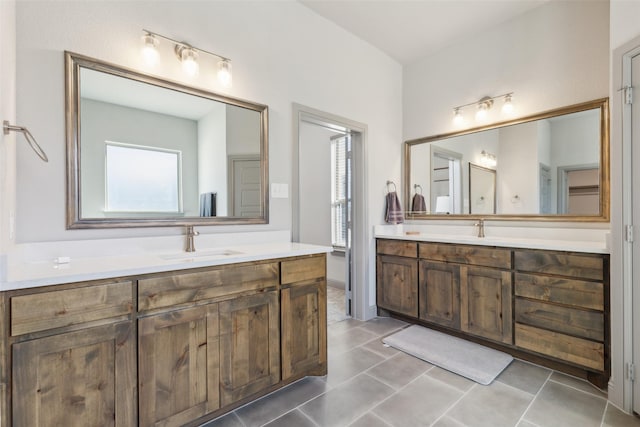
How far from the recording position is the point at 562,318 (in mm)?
2086

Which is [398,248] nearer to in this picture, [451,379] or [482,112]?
[451,379]

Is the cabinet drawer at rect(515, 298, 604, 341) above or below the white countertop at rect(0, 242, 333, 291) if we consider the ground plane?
below

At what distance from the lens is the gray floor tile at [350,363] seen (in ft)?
6.94

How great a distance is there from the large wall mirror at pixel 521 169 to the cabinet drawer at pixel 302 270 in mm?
1836

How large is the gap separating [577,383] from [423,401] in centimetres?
113

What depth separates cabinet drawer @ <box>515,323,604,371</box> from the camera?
1949 mm

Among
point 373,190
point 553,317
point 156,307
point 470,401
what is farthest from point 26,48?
point 553,317

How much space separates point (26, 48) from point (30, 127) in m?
0.39

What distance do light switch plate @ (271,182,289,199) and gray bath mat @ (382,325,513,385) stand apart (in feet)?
5.20

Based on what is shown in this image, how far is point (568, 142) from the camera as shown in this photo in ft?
8.07

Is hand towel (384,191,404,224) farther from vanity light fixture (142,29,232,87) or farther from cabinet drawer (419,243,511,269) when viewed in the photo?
vanity light fixture (142,29,232,87)

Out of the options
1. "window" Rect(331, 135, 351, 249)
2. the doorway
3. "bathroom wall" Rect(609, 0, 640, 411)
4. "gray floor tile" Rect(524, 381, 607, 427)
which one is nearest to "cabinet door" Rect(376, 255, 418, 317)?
the doorway

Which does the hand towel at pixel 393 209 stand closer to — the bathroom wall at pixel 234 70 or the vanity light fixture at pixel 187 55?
the bathroom wall at pixel 234 70

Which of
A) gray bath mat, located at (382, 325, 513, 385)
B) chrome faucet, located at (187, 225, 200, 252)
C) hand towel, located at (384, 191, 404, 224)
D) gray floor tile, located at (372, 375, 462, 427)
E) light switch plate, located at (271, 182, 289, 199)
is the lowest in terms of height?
gray floor tile, located at (372, 375, 462, 427)
